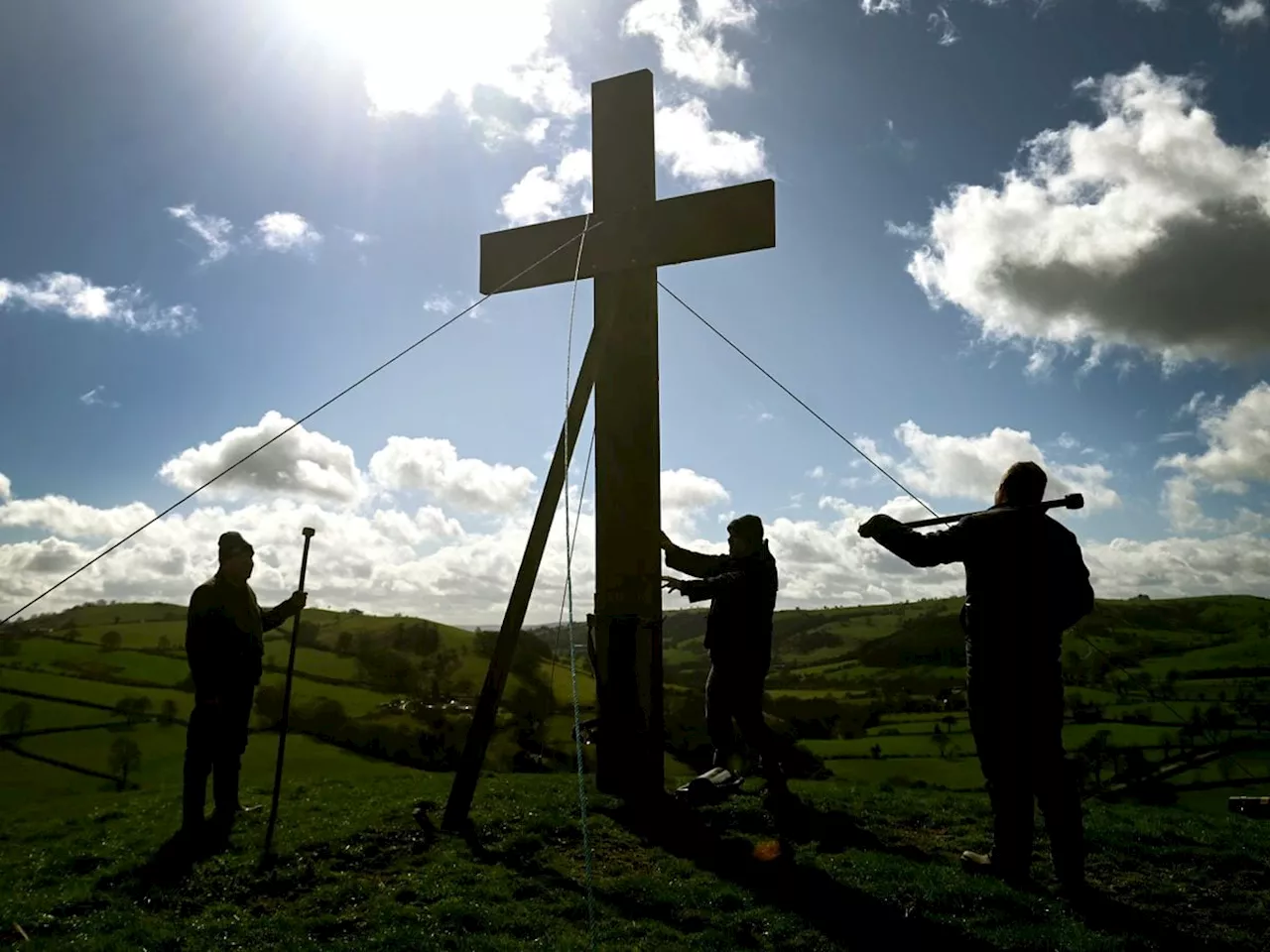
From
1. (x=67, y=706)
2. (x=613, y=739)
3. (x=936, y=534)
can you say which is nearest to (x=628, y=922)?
(x=613, y=739)

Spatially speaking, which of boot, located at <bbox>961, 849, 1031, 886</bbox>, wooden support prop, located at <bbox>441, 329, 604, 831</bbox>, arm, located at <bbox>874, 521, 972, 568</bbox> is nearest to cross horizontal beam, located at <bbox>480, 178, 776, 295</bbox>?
wooden support prop, located at <bbox>441, 329, 604, 831</bbox>

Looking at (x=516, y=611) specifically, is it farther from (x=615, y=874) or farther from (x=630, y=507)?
(x=615, y=874)

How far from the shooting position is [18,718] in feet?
138

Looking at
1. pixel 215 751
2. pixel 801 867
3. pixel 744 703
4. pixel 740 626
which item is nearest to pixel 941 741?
pixel 744 703

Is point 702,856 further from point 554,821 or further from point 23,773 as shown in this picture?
point 23,773

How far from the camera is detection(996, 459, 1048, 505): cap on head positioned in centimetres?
528

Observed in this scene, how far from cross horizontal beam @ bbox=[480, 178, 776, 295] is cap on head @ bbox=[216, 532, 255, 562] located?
3.30m

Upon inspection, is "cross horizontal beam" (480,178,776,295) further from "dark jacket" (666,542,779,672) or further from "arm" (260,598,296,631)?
"arm" (260,598,296,631)

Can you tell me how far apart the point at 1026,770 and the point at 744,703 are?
2.24 meters

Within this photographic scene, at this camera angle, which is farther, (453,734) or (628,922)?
(453,734)

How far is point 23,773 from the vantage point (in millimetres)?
35938

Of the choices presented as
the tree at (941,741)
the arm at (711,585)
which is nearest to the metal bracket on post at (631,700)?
the arm at (711,585)

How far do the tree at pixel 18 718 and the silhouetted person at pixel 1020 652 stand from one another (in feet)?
165

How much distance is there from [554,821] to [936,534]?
373 cm
